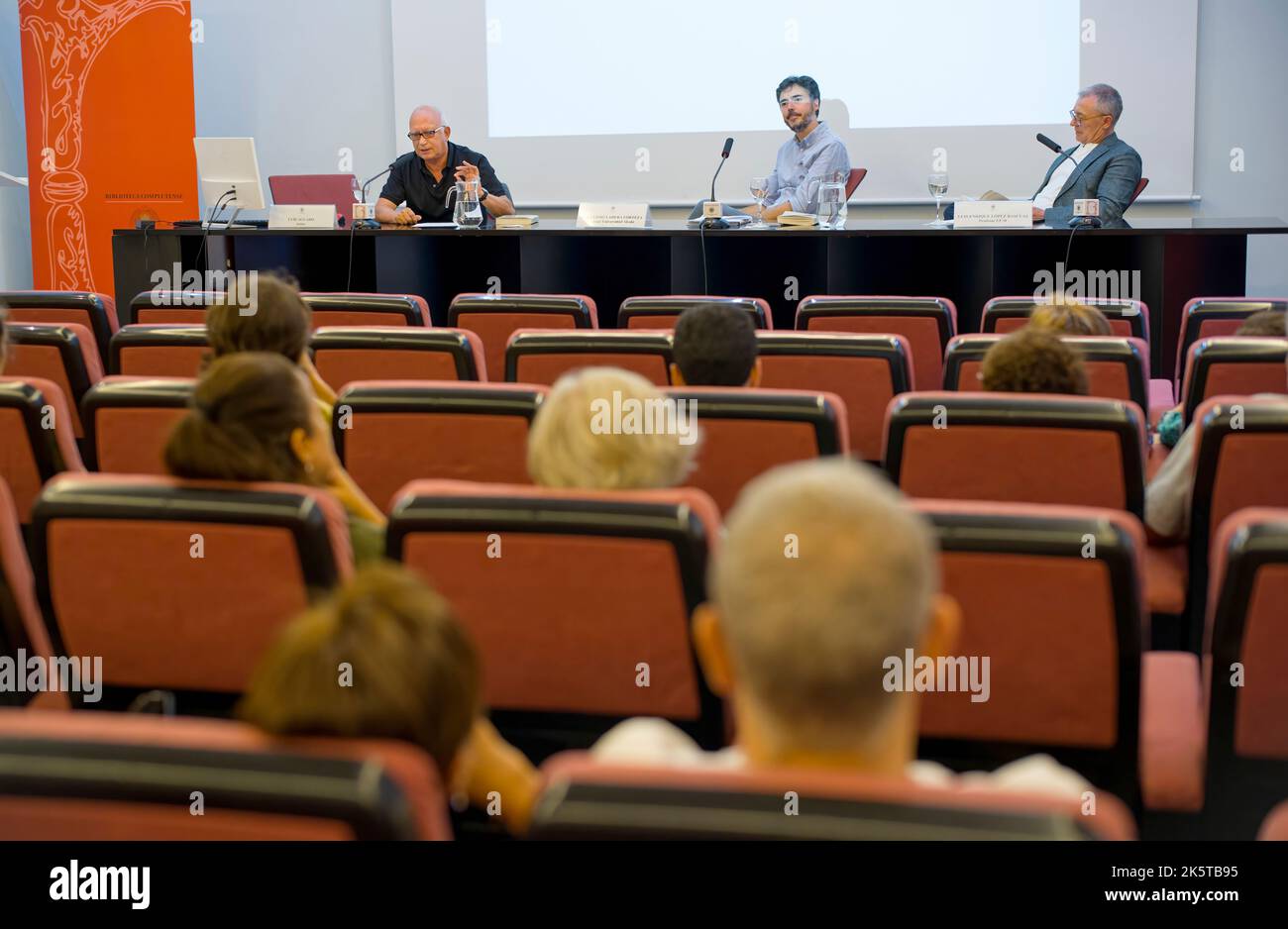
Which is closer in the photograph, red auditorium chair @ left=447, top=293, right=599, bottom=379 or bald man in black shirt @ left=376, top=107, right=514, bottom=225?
red auditorium chair @ left=447, top=293, right=599, bottom=379

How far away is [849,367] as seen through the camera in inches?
125

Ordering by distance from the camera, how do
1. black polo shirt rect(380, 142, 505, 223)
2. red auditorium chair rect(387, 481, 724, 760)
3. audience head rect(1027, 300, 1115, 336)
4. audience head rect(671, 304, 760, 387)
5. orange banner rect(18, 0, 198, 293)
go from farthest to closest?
orange banner rect(18, 0, 198, 293) < black polo shirt rect(380, 142, 505, 223) < audience head rect(1027, 300, 1115, 336) < audience head rect(671, 304, 760, 387) < red auditorium chair rect(387, 481, 724, 760)

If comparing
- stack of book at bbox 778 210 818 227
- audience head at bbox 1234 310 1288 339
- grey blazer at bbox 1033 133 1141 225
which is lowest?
audience head at bbox 1234 310 1288 339

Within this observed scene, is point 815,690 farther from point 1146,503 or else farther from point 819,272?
point 819,272

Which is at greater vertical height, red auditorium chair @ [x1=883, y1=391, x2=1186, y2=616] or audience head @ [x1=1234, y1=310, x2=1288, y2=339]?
audience head @ [x1=1234, y1=310, x2=1288, y2=339]

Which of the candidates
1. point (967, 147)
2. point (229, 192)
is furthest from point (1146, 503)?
point (967, 147)

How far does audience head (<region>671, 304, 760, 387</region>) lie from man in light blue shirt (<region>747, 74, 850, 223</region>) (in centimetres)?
392

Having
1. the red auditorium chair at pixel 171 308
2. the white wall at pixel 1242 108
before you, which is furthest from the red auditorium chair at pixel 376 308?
the white wall at pixel 1242 108

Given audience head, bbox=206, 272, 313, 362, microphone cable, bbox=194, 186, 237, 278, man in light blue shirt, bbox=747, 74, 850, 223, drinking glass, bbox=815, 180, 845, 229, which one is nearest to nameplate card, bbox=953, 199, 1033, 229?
drinking glass, bbox=815, 180, 845, 229

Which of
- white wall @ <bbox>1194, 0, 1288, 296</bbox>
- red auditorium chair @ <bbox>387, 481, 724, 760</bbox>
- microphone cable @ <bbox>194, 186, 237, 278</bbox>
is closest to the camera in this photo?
red auditorium chair @ <bbox>387, 481, 724, 760</bbox>

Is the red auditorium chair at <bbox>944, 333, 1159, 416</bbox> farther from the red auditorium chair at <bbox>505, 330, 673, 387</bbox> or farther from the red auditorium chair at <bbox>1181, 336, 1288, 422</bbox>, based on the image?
the red auditorium chair at <bbox>505, 330, 673, 387</bbox>

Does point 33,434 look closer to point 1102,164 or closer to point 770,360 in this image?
point 770,360

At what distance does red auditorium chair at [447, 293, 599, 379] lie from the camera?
4.36 metres

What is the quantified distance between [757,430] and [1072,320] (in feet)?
4.31
